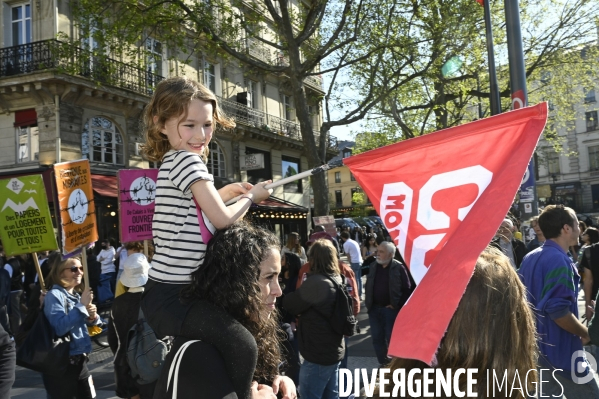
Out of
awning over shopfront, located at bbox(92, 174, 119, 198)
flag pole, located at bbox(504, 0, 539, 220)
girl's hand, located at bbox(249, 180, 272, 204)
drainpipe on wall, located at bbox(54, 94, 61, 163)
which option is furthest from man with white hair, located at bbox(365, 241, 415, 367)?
drainpipe on wall, located at bbox(54, 94, 61, 163)

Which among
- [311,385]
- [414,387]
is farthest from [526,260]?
[414,387]

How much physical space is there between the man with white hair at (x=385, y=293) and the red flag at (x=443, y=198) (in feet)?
14.4

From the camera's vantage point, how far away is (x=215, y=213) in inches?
73.8

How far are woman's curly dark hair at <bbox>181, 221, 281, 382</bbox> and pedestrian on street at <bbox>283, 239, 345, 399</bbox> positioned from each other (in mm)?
2886

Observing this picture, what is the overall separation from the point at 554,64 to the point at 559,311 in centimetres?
1684

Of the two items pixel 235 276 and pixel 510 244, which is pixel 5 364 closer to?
pixel 235 276

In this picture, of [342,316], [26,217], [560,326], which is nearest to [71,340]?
[342,316]

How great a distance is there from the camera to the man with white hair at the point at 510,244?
6500 millimetres

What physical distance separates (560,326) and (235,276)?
2.70m

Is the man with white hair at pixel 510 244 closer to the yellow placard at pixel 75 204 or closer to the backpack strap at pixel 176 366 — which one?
the yellow placard at pixel 75 204

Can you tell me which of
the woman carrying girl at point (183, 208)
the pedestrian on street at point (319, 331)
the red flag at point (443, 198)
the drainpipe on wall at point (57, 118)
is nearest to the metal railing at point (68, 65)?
the drainpipe on wall at point (57, 118)

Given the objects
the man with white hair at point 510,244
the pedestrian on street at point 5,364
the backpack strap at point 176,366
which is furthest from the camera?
the man with white hair at point 510,244

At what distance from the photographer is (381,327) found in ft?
22.0

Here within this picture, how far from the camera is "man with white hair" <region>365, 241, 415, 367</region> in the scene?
653 centimetres
